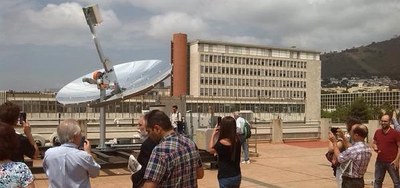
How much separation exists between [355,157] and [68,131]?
3.88 metres

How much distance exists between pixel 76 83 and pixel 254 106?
5099 inches

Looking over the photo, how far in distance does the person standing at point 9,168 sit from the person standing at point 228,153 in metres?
3.00

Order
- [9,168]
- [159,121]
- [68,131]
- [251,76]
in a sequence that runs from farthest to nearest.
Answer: [251,76], [68,131], [159,121], [9,168]

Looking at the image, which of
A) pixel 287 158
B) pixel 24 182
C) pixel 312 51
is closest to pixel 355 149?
pixel 24 182

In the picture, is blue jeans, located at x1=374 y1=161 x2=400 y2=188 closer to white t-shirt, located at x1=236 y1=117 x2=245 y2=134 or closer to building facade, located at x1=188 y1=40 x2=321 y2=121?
white t-shirt, located at x1=236 y1=117 x2=245 y2=134

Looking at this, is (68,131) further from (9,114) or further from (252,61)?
(252,61)

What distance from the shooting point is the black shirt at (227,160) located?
6.43 metres

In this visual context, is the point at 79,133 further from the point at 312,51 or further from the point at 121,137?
the point at 312,51

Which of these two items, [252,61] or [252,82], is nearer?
[252,82]

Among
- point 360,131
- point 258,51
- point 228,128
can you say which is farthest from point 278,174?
point 258,51

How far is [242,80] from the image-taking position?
162000 mm

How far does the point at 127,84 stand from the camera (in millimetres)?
16938

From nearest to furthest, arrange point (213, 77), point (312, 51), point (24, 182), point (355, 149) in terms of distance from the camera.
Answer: point (24, 182), point (355, 149), point (213, 77), point (312, 51)

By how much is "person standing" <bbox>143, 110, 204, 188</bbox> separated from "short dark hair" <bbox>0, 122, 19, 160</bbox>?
1.13m
